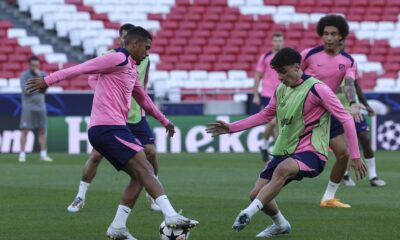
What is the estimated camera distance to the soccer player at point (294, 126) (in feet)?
34.0

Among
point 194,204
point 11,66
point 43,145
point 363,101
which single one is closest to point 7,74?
point 11,66

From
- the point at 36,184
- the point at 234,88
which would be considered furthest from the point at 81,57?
the point at 36,184

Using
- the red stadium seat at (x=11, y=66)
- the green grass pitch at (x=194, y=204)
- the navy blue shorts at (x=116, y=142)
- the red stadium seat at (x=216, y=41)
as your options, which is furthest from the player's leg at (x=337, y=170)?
the red stadium seat at (x=216, y=41)

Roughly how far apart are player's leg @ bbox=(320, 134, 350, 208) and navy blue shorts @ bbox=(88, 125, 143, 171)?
399cm

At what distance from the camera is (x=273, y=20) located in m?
35.5

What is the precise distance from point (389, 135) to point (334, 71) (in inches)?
553

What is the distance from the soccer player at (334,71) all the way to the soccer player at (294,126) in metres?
2.22

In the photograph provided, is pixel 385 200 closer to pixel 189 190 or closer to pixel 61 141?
pixel 189 190

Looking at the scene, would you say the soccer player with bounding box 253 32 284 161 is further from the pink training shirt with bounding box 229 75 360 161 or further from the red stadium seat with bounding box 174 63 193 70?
the pink training shirt with bounding box 229 75 360 161

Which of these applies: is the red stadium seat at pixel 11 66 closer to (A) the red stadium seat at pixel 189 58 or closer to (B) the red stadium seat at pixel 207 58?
(A) the red stadium seat at pixel 189 58

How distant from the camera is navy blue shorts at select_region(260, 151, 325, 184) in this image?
10391mm

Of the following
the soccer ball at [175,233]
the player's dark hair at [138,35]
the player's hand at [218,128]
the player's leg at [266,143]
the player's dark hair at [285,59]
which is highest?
the player's dark hair at [138,35]

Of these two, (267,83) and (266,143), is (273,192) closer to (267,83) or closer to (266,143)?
(266,143)

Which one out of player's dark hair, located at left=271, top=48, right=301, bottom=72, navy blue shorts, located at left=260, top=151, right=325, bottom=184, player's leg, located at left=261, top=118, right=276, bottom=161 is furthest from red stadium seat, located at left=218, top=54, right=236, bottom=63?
player's dark hair, located at left=271, top=48, right=301, bottom=72
